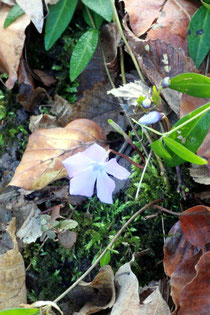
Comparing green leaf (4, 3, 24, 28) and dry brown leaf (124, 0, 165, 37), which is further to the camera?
green leaf (4, 3, 24, 28)

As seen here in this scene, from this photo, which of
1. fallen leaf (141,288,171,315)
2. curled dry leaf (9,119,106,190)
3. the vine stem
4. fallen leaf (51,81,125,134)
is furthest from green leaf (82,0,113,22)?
fallen leaf (141,288,171,315)

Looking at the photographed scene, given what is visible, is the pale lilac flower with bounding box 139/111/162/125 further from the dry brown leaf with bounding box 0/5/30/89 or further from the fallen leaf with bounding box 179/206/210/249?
the dry brown leaf with bounding box 0/5/30/89

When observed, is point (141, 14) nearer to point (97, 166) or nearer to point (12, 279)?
point (97, 166)

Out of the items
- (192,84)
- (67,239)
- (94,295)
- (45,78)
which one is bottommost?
(94,295)

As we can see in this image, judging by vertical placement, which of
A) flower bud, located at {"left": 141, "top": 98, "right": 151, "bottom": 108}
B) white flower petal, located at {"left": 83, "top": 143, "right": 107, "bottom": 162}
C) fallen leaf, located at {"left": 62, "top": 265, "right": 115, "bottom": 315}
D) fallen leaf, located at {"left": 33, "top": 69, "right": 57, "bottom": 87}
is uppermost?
flower bud, located at {"left": 141, "top": 98, "right": 151, "bottom": 108}

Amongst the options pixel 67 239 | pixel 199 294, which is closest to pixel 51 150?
pixel 67 239
